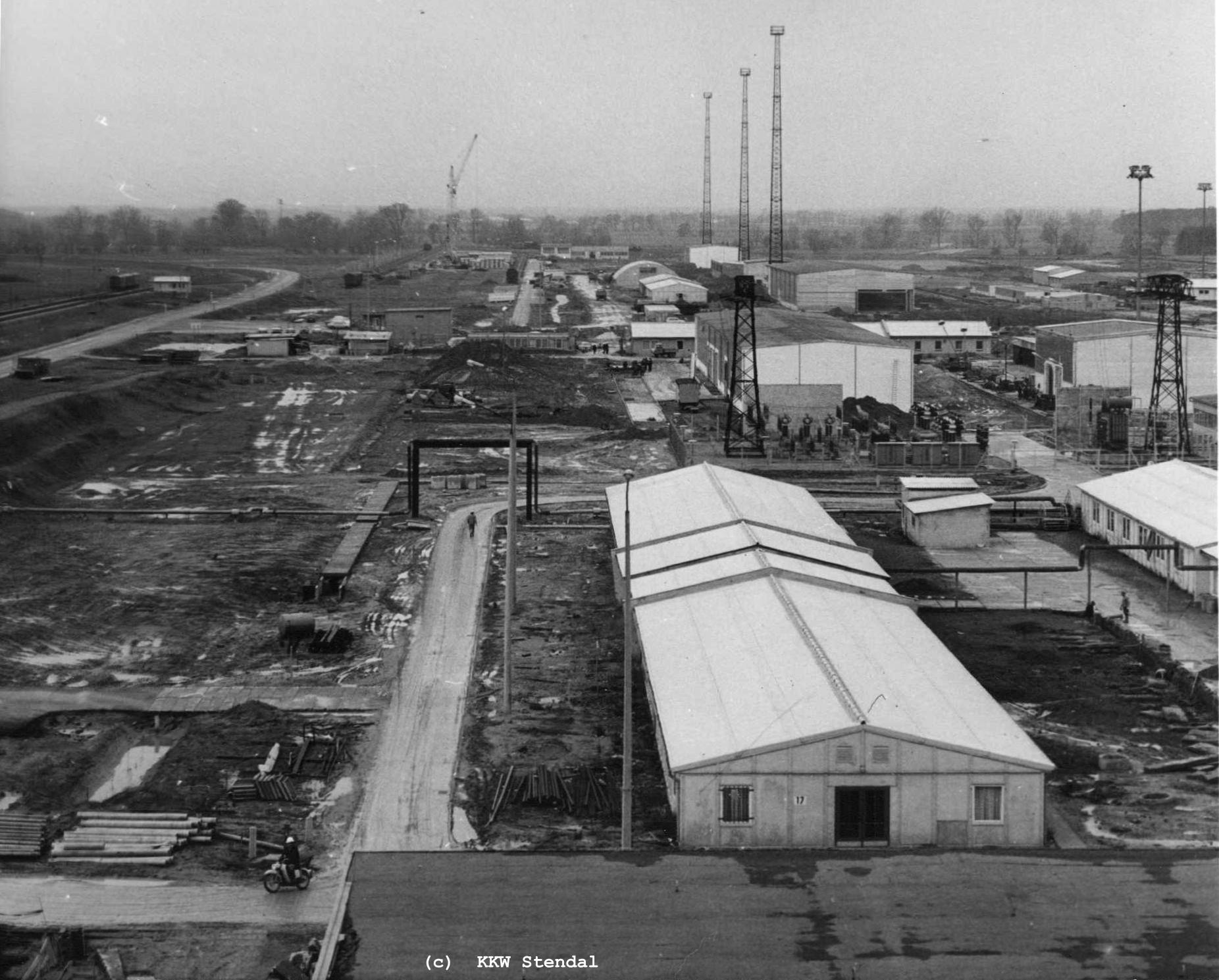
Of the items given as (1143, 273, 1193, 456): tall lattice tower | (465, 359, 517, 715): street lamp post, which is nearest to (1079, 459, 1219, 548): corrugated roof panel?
(1143, 273, 1193, 456): tall lattice tower

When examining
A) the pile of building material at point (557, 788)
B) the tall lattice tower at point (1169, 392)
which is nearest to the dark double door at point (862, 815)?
the pile of building material at point (557, 788)

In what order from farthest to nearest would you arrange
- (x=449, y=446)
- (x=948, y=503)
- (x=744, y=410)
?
(x=744, y=410), (x=449, y=446), (x=948, y=503)

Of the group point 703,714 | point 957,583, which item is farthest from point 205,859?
point 957,583

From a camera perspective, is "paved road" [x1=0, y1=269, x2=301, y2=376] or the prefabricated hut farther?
"paved road" [x1=0, y1=269, x2=301, y2=376]

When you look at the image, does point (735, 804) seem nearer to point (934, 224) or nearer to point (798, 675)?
point (798, 675)

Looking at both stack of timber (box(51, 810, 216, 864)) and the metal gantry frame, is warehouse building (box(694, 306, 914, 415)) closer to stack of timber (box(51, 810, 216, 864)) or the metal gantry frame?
the metal gantry frame

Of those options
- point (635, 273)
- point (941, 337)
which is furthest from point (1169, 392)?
point (635, 273)

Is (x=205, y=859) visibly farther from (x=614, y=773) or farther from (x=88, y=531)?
(x=88, y=531)
